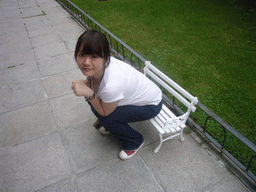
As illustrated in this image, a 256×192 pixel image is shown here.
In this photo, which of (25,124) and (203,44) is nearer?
(25,124)

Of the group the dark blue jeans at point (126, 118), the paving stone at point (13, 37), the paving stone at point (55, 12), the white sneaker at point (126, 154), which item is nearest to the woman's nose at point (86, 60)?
the dark blue jeans at point (126, 118)

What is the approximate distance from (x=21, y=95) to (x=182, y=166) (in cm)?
338

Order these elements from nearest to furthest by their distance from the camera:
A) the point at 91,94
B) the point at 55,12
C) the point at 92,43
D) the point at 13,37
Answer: the point at 92,43
the point at 91,94
the point at 13,37
the point at 55,12

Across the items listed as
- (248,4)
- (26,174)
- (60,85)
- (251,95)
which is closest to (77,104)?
(60,85)

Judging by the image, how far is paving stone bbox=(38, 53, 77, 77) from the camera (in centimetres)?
452

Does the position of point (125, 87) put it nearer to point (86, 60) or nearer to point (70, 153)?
point (86, 60)

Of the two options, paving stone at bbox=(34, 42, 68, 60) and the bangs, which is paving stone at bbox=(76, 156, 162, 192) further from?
paving stone at bbox=(34, 42, 68, 60)

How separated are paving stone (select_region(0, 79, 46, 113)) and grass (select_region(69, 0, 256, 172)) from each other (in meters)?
2.86

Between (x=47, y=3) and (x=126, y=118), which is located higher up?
(x=126, y=118)

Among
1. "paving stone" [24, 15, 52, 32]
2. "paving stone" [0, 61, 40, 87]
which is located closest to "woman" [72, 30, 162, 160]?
"paving stone" [0, 61, 40, 87]

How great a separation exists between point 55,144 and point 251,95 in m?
3.86

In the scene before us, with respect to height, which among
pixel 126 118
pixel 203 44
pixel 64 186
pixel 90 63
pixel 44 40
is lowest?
pixel 64 186

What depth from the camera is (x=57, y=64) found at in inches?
187

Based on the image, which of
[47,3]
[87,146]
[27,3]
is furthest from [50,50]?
[27,3]
